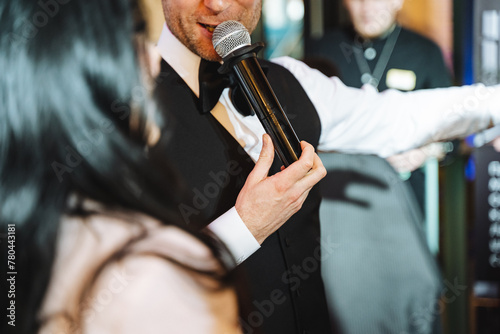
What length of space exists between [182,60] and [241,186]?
0.38 m

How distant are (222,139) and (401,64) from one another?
26.2 inches

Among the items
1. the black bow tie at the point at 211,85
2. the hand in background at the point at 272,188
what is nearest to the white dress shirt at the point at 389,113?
the black bow tie at the point at 211,85

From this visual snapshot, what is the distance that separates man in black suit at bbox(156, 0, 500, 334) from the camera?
1.26 m

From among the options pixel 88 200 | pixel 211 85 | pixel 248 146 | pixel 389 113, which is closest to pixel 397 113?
pixel 389 113

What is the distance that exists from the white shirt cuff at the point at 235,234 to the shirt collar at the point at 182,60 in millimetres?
383

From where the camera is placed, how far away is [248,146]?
1.35 m

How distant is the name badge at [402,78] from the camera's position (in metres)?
1.54

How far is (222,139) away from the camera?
1.29 meters

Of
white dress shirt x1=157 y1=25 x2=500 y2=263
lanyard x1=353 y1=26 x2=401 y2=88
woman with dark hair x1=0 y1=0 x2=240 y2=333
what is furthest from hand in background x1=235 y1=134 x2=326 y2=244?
lanyard x1=353 y1=26 x2=401 y2=88

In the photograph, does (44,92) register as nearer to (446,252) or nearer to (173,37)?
(173,37)

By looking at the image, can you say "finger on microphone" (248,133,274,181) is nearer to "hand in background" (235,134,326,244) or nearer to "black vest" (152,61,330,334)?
"hand in background" (235,134,326,244)

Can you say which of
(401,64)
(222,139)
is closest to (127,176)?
(222,139)

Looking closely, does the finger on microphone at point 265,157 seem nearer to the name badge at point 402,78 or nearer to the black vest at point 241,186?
the black vest at point 241,186

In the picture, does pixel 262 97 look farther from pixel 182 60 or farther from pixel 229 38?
pixel 182 60
